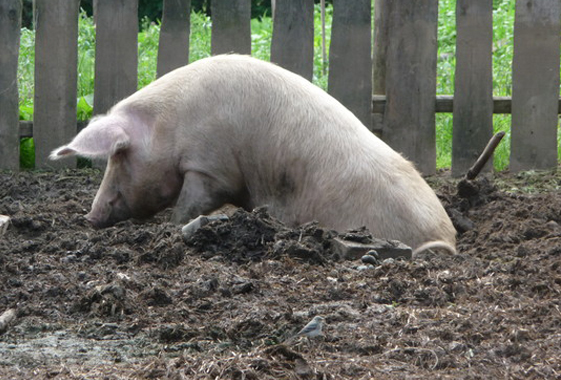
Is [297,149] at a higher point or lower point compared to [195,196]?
higher

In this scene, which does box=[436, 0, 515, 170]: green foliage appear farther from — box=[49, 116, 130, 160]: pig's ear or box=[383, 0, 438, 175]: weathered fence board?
box=[49, 116, 130, 160]: pig's ear

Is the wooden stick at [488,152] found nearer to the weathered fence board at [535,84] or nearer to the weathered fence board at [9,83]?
the weathered fence board at [535,84]

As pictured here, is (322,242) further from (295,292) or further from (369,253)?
(295,292)

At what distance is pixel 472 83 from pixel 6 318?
476 centimetres

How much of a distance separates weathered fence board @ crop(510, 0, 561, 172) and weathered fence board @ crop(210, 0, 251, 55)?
6.52 feet

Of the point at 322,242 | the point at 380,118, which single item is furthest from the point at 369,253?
the point at 380,118

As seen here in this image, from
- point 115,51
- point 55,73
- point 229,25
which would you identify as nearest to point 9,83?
point 55,73

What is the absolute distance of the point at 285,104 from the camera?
541 cm

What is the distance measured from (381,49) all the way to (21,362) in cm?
497

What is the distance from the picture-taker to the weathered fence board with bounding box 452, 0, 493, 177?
23.9ft

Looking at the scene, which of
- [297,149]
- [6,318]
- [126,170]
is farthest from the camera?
[126,170]

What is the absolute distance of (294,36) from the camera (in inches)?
287

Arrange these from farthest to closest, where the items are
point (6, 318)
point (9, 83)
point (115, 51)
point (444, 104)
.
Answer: point (444, 104)
point (115, 51)
point (9, 83)
point (6, 318)

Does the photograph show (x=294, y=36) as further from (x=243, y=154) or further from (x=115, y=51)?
(x=243, y=154)
